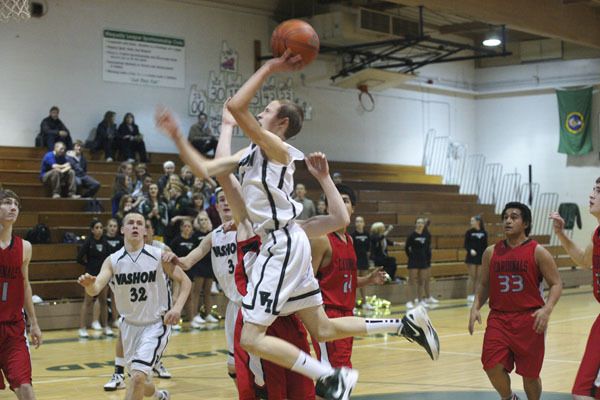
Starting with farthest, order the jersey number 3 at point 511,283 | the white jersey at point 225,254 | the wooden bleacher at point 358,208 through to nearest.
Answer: the wooden bleacher at point 358,208
the white jersey at point 225,254
the jersey number 3 at point 511,283

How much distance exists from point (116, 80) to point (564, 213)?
1275cm

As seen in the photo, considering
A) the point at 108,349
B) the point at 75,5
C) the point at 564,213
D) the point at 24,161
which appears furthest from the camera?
the point at 564,213

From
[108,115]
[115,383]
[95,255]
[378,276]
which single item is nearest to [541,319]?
[378,276]

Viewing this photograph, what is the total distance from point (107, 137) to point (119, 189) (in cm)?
314

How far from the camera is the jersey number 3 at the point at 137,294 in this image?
7.21 m

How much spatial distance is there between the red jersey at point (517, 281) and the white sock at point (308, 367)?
244 centimetres

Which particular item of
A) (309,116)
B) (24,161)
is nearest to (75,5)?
(24,161)

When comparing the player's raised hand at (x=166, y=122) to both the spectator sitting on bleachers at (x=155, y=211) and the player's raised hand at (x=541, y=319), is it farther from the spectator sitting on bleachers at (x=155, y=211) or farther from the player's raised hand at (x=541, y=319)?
the spectator sitting on bleachers at (x=155, y=211)

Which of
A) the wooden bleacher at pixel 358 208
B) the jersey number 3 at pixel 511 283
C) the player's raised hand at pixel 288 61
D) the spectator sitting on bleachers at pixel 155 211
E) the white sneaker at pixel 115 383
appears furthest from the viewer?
the spectator sitting on bleachers at pixel 155 211

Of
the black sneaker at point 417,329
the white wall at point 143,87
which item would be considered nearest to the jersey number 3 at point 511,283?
the black sneaker at point 417,329

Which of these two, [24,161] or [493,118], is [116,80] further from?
[493,118]

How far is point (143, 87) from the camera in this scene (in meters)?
19.5

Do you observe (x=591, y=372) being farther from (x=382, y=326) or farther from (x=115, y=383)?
(x=115, y=383)

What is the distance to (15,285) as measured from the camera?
6395 millimetres
